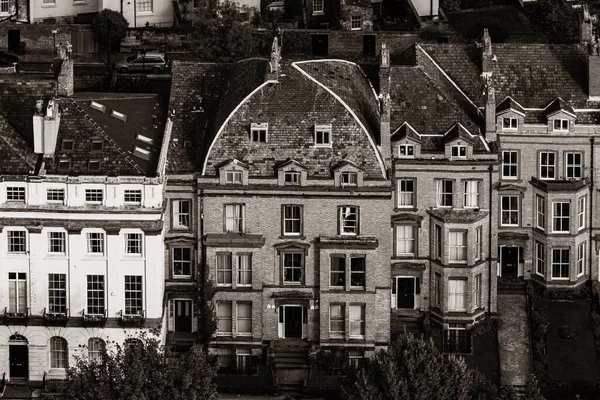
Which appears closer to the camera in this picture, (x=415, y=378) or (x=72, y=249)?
(x=415, y=378)

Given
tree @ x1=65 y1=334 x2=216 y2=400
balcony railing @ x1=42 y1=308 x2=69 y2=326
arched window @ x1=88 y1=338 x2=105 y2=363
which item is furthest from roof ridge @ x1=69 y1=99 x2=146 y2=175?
tree @ x1=65 y1=334 x2=216 y2=400

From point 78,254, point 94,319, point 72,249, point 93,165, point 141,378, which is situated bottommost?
point 141,378

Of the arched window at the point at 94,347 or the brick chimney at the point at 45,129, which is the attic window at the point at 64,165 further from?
the arched window at the point at 94,347

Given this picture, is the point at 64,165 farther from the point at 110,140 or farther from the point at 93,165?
the point at 110,140

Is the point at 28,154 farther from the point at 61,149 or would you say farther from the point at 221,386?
the point at 221,386

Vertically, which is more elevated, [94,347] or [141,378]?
[94,347]

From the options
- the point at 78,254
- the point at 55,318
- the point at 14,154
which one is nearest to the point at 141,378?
the point at 55,318
